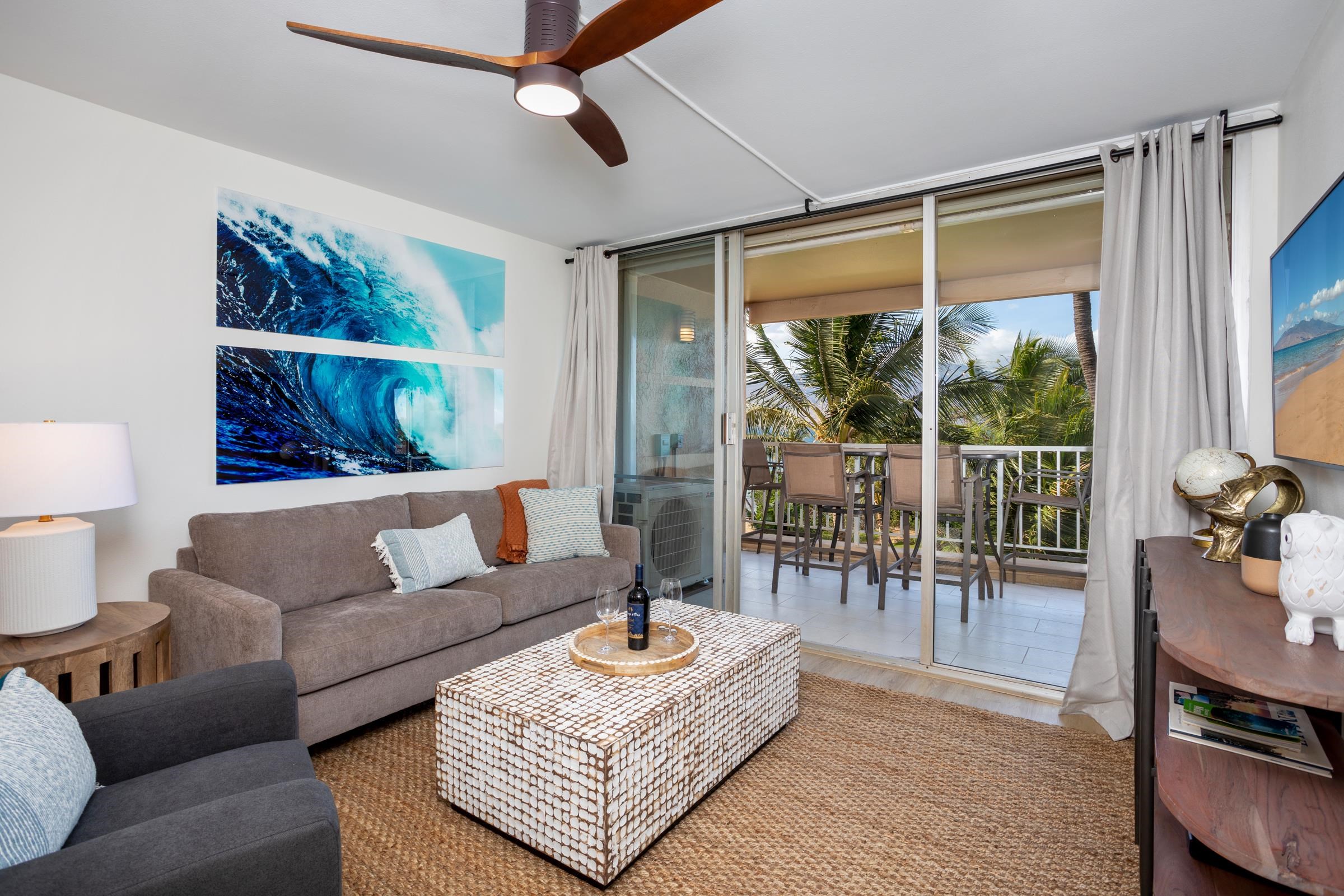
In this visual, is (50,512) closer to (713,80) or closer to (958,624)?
(713,80)

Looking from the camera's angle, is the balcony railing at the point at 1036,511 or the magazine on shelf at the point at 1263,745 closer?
the magazine on shelf at the point at 1263,745

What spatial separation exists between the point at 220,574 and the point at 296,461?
2.31 ft

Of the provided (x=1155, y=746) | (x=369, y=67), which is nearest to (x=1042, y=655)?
(x=1155, y=746)

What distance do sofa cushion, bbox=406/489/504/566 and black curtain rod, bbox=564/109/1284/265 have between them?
73.4 inches

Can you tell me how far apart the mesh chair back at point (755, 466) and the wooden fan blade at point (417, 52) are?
4.88m

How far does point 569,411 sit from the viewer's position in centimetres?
457

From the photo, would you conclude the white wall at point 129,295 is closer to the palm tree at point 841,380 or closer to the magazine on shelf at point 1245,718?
the magazine on shelf at point 1245,718

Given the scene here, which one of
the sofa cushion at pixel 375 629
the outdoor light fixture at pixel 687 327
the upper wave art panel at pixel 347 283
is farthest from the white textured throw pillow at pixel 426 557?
the outdoor light fixture at pixel 687 327

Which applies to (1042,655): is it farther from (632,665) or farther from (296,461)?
(296,461)

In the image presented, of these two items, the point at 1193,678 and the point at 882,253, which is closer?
the point at 1193,678

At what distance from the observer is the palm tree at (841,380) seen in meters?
7.01

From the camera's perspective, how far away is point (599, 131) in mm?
2188

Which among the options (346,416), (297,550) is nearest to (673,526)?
(346,416)

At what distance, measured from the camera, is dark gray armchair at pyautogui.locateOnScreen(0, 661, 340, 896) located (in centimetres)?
102
